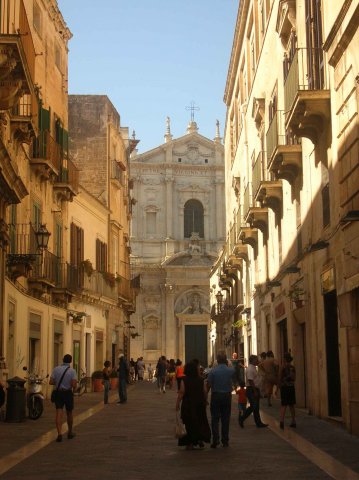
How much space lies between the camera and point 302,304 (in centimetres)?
2012

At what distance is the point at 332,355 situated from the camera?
17391 millimetres

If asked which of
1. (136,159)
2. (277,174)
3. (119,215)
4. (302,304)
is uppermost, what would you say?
(136,159)

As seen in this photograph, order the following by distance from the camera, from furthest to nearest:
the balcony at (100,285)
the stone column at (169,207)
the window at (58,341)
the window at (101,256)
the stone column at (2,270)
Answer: the stone column at (169,207)
the window at (101,256)
the balcony at (100,285)
the window at (58,341)
the stone column at (2,270)

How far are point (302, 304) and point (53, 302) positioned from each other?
1107 centimetres

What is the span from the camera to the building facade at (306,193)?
14375 mm

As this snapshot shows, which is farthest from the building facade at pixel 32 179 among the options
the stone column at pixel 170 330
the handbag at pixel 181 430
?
the stone column at pixel 170 330

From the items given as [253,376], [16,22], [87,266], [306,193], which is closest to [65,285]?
[87,266]

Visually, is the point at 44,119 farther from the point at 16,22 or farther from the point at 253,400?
the point at 253,400

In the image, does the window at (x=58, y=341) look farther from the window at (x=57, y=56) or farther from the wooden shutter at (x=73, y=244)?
the window at (x=57, y=56)

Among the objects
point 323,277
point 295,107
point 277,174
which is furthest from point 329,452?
point 277,174

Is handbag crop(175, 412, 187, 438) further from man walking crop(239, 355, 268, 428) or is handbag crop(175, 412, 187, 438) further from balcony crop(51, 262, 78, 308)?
balcony crop(51, 262, 78, 308)

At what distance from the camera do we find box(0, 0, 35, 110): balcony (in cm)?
1473

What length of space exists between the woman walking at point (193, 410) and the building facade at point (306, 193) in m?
2.70

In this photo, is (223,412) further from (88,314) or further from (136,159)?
(136,159)
